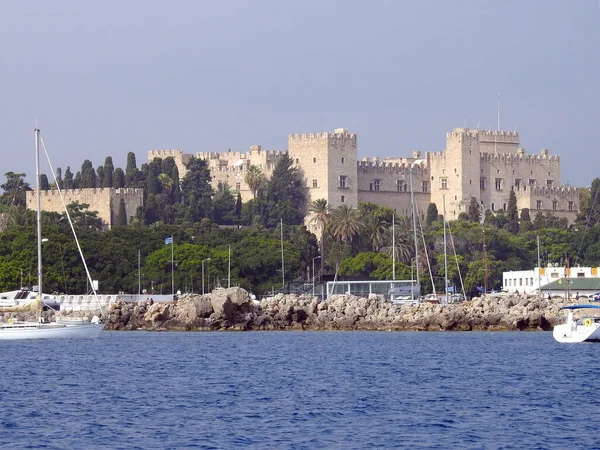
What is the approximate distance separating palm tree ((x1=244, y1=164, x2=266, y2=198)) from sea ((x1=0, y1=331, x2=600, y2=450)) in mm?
52043

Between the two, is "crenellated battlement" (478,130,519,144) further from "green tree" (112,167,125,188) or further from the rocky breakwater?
the rocky breakwater

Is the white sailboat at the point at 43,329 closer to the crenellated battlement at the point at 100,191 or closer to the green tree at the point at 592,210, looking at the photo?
the crenellated battlement at the point at 100,191

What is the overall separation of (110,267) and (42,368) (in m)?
32.7

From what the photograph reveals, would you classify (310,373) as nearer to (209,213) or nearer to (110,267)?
(110,267)

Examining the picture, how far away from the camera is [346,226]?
79.5 metres

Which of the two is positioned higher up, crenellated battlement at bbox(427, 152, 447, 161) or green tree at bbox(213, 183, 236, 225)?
crenellated battlement at bbox(427, 152, 447, 161)

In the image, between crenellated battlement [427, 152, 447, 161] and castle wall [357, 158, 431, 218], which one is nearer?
castle wall [357, 158, 431, 218]

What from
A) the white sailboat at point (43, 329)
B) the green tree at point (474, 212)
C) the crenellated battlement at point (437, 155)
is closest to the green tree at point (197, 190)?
the crenellated battlement at point (437, 155)

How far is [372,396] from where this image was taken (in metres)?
29.4

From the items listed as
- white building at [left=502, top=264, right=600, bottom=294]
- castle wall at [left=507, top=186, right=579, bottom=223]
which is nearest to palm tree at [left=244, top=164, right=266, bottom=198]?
castle wall at [left=507, top=186, right=579, bottom=223]

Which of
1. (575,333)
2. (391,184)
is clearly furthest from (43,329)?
(391,184)

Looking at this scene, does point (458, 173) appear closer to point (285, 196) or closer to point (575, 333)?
point (285, 196)

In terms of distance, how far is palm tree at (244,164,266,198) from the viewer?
318ft

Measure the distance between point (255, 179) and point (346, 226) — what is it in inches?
736
